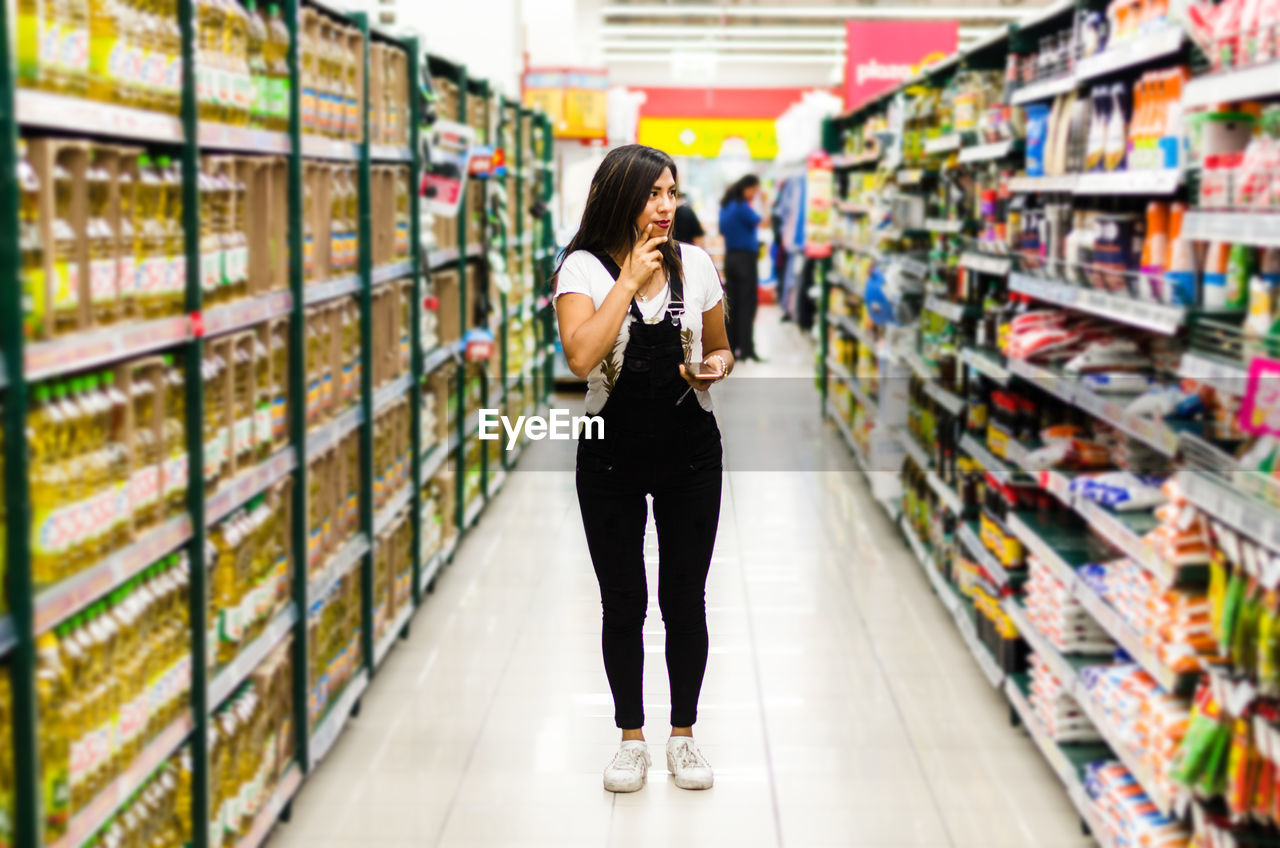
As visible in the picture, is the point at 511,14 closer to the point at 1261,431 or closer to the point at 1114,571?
the point at 1114,571

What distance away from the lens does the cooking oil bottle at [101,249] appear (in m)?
2.30

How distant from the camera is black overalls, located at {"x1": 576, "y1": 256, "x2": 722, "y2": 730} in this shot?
11.1 feet

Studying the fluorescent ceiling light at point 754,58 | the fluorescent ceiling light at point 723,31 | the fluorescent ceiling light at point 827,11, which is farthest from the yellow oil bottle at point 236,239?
the fluorescent ceiling light at point 754,58

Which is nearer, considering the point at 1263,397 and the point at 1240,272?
the point at 1263,397

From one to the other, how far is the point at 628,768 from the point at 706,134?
20047 millimetres

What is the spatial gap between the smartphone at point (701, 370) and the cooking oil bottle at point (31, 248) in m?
1.58

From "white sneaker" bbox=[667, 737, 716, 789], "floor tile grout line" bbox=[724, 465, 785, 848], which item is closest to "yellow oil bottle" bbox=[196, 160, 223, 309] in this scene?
"white sneaker" bbox=[667, 737, 716, 789]

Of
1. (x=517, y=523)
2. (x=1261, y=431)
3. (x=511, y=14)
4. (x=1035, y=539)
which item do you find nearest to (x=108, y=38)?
(x=1261, y=431)

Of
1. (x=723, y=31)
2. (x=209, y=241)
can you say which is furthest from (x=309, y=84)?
(x=723, y=31)

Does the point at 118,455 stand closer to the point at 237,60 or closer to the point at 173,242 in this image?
the point at 173,242

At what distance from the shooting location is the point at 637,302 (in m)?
3.38

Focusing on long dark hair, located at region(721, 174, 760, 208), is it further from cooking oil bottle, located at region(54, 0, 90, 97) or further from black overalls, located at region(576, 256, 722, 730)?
cooking oil bottle, located at region(54, 0, 90, 97)

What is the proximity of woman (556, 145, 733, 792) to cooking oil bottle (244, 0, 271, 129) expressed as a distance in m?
0.79

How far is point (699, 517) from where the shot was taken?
350cm
